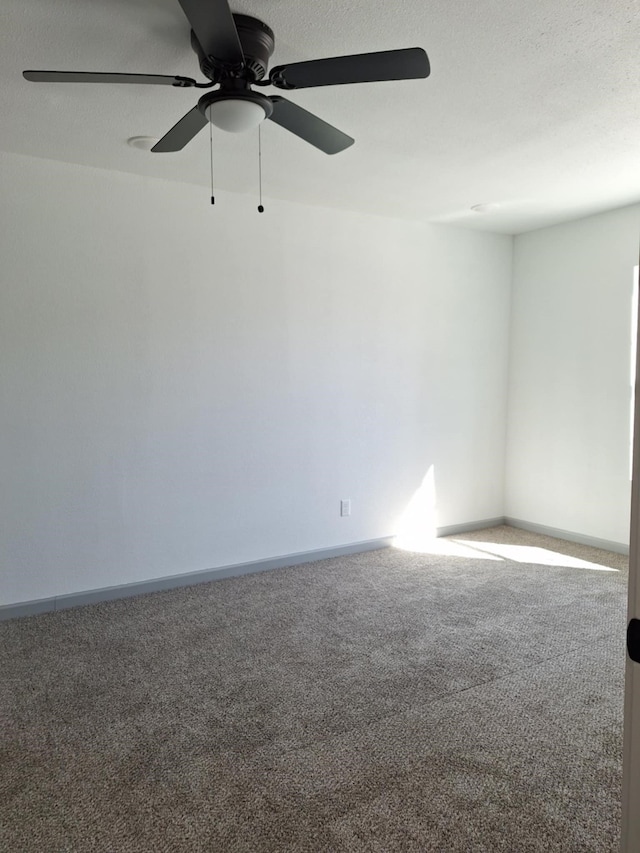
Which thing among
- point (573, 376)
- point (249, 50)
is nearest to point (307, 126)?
point (249, 50)

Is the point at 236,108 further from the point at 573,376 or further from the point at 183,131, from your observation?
the point at 573,376

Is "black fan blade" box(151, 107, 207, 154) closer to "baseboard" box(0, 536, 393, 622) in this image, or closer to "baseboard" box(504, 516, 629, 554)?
"baseboard" box(0, 536, 393, 622)

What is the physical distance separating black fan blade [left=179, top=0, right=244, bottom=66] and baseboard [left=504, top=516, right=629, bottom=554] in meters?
4.28

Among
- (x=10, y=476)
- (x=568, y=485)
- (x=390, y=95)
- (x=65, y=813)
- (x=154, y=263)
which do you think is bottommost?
(x=65, y=813)

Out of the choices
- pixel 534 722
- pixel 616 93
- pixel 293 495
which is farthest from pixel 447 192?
pixel 534 722

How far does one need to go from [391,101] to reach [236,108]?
0.91 m

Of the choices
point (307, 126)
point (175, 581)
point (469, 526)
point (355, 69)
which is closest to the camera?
point (355, 69)

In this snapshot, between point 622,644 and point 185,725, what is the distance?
228cm

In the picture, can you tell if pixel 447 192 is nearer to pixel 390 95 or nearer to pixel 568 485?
pixel 390 95

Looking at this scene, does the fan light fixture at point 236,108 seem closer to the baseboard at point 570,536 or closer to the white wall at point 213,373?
the white wall at point 213,373

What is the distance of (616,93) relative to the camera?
2588 mm

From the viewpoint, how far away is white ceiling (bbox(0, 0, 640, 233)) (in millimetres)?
2041

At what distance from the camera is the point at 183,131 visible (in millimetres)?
2395

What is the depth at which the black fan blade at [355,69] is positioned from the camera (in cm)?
182
